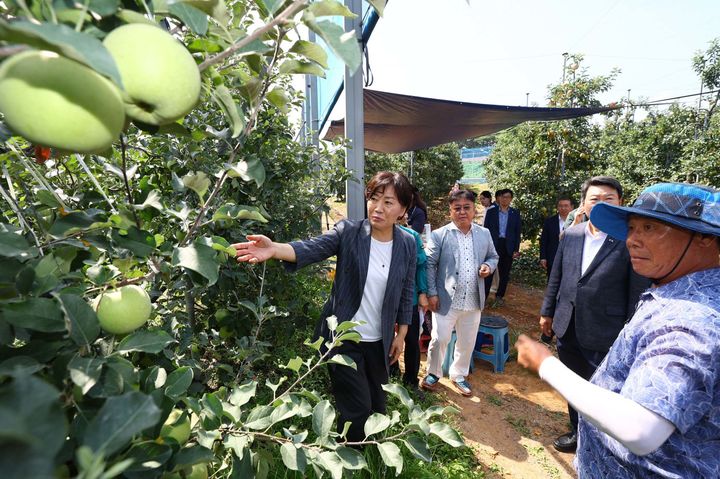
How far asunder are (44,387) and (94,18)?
0.44 m

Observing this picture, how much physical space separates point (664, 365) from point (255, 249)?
4.37 ft

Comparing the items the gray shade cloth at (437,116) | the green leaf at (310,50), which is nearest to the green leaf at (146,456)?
the green leaf at (310,50)

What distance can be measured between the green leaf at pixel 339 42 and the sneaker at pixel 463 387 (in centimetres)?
366

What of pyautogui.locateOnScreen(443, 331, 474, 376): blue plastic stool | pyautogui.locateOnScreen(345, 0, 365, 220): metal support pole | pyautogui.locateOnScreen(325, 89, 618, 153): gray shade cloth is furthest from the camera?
pyautogui.locateOnScreen(325, 89, 618, 153): gray shade cloth

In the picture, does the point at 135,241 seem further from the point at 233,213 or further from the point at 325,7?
the point at 325,7

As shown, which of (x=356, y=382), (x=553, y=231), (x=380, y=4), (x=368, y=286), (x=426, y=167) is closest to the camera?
(x=380, y=4)

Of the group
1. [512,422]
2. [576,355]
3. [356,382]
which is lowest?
[512,422]

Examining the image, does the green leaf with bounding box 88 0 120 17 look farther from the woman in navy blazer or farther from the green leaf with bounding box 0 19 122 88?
the woman in navy blazer

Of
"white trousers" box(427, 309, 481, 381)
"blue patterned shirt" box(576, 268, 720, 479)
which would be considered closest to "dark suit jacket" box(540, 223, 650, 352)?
"white trousers" box(427, 309, 481, 381)

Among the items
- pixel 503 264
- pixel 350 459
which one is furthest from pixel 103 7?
pixel 503 264

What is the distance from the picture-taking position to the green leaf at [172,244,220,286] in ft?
2.32

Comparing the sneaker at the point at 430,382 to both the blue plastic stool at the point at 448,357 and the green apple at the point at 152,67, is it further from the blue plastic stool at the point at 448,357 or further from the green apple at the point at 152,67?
the green apple at the point at 152,67

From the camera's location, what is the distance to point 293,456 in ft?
2.95

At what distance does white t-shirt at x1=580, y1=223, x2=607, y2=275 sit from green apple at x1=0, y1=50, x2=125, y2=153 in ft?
8.94
